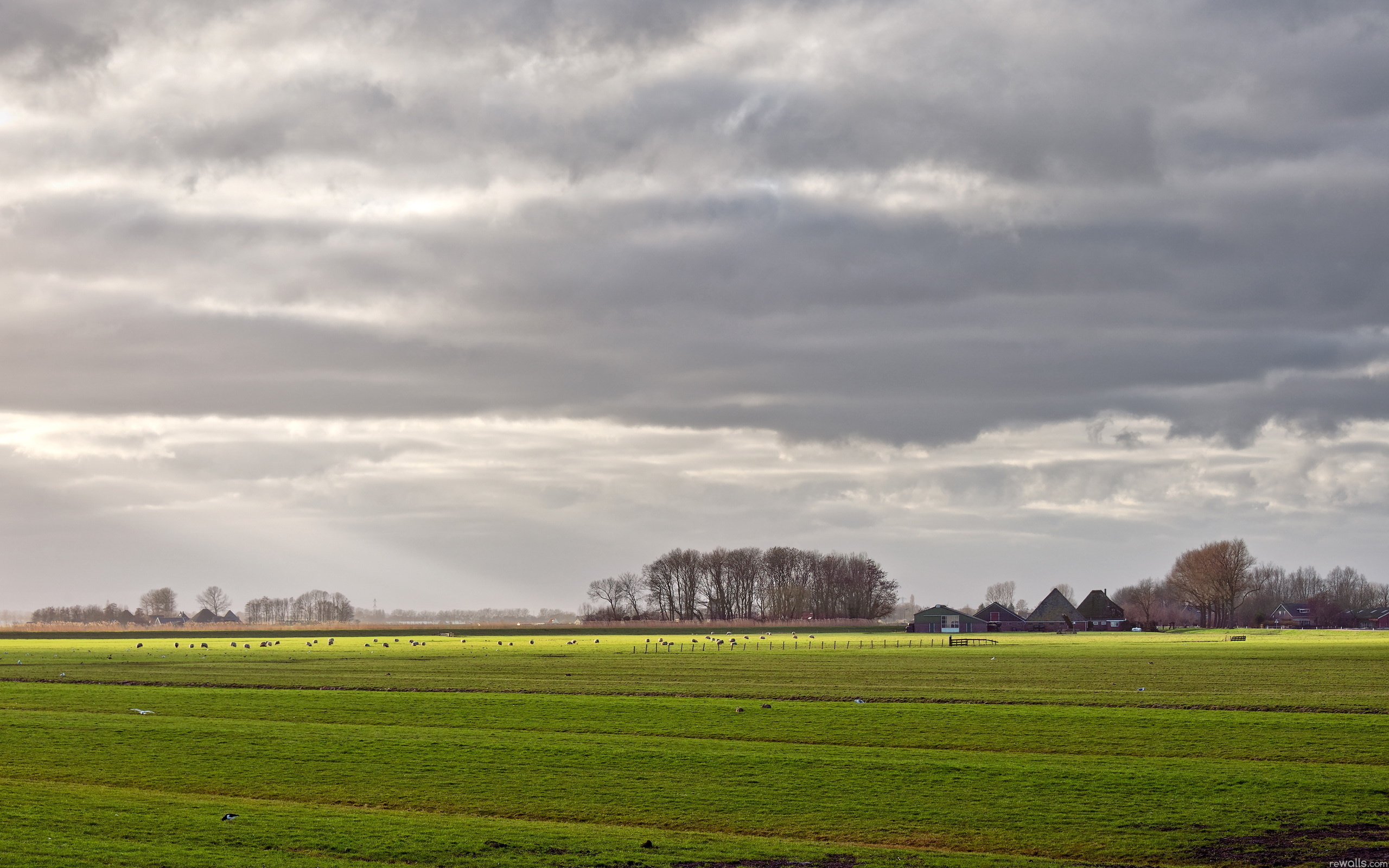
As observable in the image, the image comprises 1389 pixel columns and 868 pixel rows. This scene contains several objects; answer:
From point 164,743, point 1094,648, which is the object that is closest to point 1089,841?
point 164,743

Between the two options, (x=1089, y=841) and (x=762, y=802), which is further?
(x=762, y=802)

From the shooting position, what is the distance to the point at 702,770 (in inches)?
1309

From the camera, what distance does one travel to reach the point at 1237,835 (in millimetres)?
25219

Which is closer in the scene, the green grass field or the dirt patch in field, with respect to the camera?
the dirt patch in field

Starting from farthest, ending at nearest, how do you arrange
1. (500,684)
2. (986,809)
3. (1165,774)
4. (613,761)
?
1. (500,684)
2. (613,761)
3. (1165,774)
4. (986,809)

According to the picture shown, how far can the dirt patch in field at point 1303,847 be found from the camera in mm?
22953

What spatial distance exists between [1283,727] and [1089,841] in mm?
19242

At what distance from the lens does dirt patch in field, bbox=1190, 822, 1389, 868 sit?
75.3 ft

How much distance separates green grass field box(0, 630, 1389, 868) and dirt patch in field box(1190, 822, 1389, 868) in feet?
0.33

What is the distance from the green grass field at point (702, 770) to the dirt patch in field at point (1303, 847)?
0.33 feet

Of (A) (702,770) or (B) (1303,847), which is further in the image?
(A) (702,770)

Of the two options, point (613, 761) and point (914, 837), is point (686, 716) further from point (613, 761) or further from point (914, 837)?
point (914, 837)

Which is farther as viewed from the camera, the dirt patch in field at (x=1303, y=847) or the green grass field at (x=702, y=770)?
the green grass field at (x=702, y=770)

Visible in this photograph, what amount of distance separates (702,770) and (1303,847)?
15.7 metres
